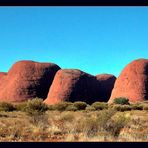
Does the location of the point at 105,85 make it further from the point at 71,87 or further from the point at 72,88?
the point at 71,87

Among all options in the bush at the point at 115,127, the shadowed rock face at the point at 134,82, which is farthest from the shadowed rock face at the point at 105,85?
the bush at the point at 115,127

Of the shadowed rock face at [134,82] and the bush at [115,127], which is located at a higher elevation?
the shadowed rock face at [134,82]

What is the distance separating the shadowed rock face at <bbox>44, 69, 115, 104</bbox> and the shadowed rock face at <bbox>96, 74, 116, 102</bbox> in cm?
164

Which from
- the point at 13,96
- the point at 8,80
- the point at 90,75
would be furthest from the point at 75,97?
the point at 8,80

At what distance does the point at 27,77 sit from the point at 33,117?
45700mm

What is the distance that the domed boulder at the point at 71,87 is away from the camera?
56.0m

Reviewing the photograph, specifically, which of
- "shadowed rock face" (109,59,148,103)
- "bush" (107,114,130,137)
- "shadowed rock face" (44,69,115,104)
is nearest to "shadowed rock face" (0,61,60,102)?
"shadowed rock face" (44,69,115,104)

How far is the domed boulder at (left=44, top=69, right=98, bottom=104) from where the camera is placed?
56.0 metres

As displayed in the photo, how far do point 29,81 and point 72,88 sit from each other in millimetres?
7767

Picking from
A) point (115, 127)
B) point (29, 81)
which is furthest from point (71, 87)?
point (115, 127)

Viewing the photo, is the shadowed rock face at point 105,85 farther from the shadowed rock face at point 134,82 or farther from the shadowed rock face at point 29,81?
the shadowed rock face at point 29,81

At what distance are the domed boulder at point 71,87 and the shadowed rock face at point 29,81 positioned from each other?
97.7 inches

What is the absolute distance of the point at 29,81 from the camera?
6031 cm
